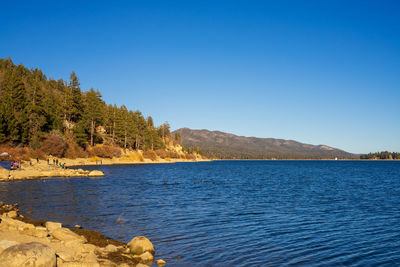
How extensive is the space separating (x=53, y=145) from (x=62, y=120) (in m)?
23.0

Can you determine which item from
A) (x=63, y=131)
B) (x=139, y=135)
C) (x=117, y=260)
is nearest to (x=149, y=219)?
(x=117, y=260)

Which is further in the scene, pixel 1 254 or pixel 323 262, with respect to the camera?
pixel 323 262

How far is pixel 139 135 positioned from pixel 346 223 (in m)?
116

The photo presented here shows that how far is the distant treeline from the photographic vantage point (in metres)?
62.2

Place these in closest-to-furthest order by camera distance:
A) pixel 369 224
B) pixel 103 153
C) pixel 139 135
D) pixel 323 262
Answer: pixel 323 262 < pixel 369 224 < pixel 103 153 < pixel 139 135

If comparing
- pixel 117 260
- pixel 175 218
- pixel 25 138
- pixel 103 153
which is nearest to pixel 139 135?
pixel 103 153

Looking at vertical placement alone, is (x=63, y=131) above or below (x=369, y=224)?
above

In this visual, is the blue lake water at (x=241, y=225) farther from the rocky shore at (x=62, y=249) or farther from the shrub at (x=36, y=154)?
the shrub at (x=36, y=154)

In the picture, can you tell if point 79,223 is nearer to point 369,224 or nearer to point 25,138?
point 369,224

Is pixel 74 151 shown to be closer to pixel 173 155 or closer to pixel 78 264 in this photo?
pixel 78 264

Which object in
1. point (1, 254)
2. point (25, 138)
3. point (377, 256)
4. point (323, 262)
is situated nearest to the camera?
point (1, 254)

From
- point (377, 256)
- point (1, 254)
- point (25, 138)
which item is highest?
point (25, 138)

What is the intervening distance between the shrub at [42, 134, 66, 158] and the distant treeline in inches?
1.6

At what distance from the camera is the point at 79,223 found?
18.2 metres
